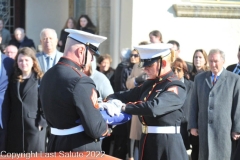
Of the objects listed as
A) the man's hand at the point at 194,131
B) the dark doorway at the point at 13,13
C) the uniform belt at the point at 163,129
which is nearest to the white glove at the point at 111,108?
the uniform belt at the point at 163,129

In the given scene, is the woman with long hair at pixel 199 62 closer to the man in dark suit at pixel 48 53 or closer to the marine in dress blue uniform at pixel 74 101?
the man in dark suit at pixel 48 53

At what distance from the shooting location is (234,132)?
279 inches

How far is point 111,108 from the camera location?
4.95 metres

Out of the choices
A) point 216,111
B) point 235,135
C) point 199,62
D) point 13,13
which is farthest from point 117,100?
point 13,13

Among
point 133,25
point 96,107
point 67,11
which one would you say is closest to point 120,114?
point 96,107

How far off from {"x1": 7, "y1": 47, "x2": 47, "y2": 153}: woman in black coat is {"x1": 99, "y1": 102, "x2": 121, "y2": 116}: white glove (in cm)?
257

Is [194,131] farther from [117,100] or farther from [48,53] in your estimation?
[117,100]

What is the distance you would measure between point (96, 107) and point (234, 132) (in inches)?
114

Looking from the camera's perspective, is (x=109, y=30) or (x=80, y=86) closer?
(x=80, y=86)

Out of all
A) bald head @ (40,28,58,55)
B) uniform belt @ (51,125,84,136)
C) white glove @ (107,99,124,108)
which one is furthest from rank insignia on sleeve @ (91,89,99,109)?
bald head @ (40,28,58,55)

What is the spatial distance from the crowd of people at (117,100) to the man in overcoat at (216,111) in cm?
1

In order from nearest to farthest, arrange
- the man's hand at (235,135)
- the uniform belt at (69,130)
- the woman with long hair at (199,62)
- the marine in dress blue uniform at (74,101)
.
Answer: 1. the marine in dress blue uniform at (74,101)
2. the uniform belt at (69,130)
3. the man's hand at (235,135)
4. the woman with long hair at (199,62)

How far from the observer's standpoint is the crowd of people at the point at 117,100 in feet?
15.4

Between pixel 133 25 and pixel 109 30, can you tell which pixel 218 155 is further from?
pixel 109 30
